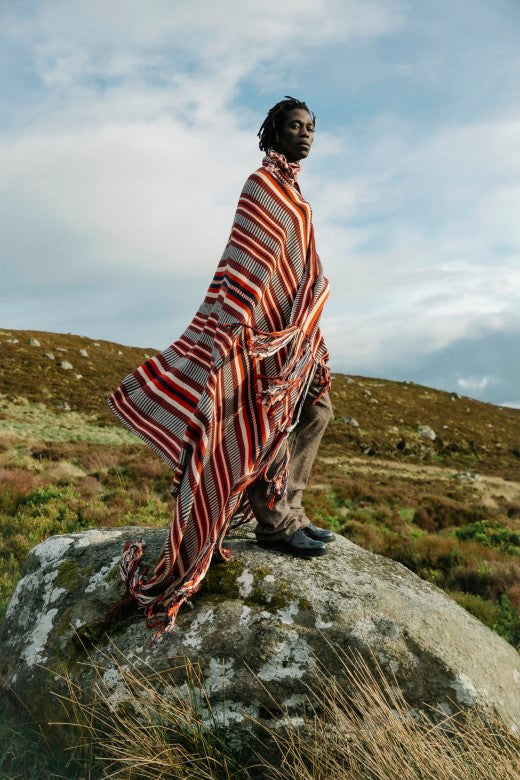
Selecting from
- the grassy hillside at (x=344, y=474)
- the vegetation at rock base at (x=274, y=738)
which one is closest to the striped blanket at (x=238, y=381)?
the vegetation at rock base at (x=274, y=738)

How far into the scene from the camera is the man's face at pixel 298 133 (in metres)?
3.81

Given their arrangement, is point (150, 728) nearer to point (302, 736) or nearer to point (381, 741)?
point (302, 736)

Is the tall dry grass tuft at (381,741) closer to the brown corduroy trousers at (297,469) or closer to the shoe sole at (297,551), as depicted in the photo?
the shoe sole at (297,551)

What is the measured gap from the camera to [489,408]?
52.1 meters

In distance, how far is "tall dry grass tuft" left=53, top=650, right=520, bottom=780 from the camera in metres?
2.70

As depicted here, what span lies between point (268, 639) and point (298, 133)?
2.88 metres

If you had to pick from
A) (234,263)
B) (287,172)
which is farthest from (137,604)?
(287,172)

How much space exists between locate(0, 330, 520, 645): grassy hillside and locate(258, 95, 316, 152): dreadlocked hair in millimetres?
4322

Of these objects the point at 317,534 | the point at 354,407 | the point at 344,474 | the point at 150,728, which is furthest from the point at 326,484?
the point at 354,407

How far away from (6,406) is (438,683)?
71.8ft

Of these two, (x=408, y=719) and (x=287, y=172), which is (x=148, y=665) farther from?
(x=287, y=172)

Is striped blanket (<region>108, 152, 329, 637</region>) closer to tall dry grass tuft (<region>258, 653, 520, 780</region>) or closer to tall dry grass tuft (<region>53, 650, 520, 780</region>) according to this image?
tall dry grass tuft (<region>53, 650, 520, 780</region>)

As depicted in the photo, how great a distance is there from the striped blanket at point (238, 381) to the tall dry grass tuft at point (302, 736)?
1.37 feet

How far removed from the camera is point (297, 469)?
3982 mm
